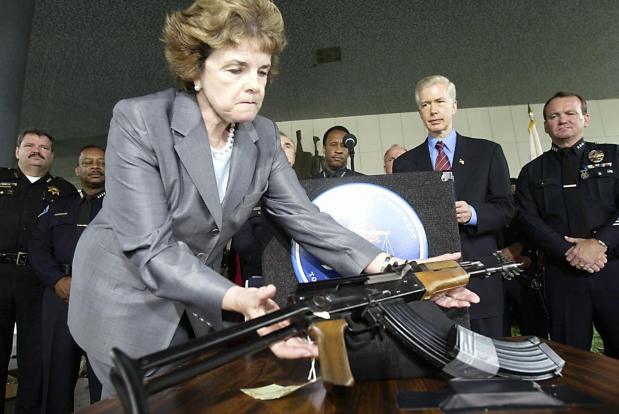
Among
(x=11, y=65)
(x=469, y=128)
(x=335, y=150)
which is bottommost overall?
(x=335, y=150)

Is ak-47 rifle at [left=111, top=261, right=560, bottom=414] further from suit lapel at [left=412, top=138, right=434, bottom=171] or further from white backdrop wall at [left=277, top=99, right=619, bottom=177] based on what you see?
white backdrop wall at [left=277, top=99, right=619, bottom=177]

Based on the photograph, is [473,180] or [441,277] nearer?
[441,277]

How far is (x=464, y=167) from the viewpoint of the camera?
1.52 m

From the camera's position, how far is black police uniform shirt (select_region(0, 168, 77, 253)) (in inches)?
102

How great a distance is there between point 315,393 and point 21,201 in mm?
2811

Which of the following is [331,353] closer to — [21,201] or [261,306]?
[261,306]

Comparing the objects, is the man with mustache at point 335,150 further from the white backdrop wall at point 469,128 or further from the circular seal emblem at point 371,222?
the white backdrop wall at point 469,128

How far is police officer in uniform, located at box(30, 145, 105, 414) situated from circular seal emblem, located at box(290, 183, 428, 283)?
144cm

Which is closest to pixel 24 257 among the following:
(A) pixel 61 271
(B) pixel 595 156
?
(A) pixel 61 271

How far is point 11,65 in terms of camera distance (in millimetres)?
3078

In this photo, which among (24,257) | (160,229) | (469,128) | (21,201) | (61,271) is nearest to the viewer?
(160,229)

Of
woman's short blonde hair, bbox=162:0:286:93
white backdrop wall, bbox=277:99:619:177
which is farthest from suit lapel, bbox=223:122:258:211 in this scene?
white backdrop wall, bbox=277:99:619:177

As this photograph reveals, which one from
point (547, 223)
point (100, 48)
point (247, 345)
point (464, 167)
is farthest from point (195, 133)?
point (100, 48)

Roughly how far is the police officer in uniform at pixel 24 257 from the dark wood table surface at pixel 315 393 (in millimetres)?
2200
